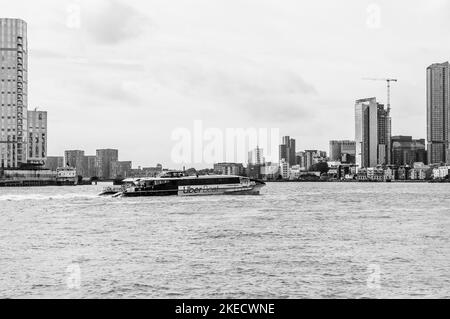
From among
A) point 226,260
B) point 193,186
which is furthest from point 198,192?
point 226,260

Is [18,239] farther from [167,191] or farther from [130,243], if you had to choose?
[167,191]

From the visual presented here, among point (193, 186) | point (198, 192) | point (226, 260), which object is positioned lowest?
point (226, 260)

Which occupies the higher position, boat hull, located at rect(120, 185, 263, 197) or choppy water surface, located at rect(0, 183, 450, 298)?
boat hull, located at rect(120, 185, 263, 197)

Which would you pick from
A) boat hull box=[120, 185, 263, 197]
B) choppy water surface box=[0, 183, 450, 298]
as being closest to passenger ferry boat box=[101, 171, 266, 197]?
boat hull box=[120, 185, 263, 197]

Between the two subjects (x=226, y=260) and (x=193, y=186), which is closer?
(x=226, y=260)

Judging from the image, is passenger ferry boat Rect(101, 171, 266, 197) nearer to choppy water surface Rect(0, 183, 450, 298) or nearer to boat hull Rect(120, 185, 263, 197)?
boat hull Rect(120, 185, 263, 197)

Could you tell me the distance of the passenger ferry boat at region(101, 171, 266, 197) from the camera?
100312 millimetres

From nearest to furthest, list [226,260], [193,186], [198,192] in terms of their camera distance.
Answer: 1. [226,260]
2. [198,192]
3. [193,186]

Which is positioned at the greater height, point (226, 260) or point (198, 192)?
point (198, 192)

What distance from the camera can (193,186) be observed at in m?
100

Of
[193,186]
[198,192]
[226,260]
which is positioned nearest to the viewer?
[226,260]

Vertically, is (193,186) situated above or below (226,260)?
above

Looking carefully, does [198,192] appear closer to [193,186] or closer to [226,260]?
[193,186]
